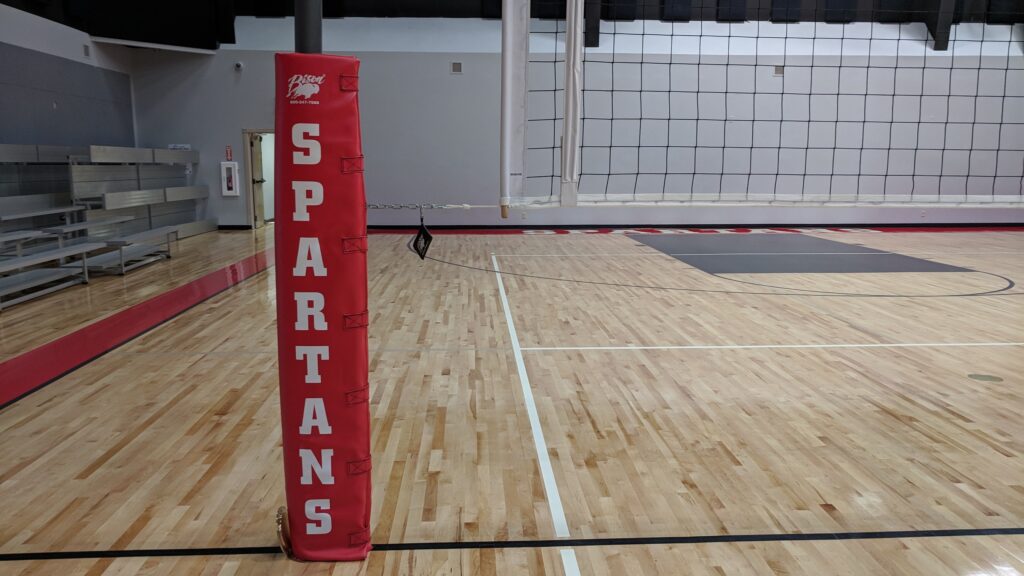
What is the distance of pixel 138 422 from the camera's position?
391cm

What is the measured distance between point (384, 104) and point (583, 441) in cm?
994

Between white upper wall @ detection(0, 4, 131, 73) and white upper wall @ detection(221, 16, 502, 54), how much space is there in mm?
1675

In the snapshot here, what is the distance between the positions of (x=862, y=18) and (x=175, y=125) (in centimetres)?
1145

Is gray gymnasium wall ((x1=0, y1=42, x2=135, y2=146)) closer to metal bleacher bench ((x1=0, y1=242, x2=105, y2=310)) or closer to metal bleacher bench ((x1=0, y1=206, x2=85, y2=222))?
metal bleacher bench ((x1=0, y1=206, x2=85, y2=222))

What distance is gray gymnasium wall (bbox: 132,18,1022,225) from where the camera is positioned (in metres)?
12.5

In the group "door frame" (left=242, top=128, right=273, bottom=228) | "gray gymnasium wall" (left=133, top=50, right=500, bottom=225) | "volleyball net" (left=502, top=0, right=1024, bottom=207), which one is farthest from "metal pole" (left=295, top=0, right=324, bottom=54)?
"door frame" (left=242, top=128, right=273, bottom=228)

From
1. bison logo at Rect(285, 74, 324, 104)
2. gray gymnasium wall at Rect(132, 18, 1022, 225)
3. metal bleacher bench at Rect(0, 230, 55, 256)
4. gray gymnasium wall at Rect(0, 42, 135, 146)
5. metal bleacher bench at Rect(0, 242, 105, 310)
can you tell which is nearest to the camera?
bison logo at Rect(285, 74, 324, 104)

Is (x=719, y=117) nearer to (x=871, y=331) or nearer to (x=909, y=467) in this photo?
(x=871, y=331)

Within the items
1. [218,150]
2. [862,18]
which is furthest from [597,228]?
[218,150]

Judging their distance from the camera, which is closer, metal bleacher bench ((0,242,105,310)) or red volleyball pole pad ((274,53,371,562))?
red volleyball pole pad ((274,53,371,562))

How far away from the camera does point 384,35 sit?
41.2ft

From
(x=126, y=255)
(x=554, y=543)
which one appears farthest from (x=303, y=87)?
(x=126, y=255)

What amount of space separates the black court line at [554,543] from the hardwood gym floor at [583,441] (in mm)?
19

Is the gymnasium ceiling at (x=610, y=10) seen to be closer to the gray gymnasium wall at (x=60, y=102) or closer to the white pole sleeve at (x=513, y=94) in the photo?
the gray gymnasium wall at (x=60, y=102)
